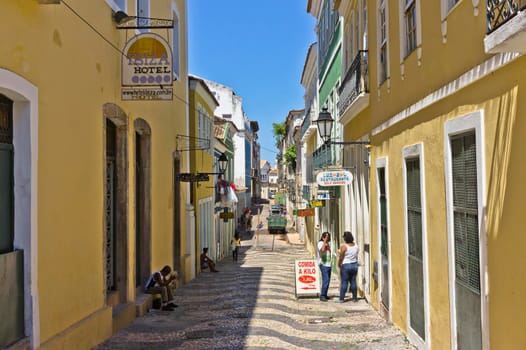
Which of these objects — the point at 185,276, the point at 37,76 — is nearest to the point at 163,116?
the point at 185,276

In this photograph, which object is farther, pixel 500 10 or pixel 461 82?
pixel 461 82

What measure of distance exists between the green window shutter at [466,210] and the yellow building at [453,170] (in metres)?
0.01

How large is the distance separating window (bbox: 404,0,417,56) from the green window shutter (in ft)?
7.74

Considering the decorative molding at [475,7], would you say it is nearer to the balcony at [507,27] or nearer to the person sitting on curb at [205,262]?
the balcony at [507,27]

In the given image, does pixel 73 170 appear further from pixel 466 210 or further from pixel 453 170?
pixel 466 210

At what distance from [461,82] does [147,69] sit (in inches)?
191

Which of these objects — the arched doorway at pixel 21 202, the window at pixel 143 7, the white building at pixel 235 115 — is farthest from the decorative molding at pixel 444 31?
the white building at pixel 235 115

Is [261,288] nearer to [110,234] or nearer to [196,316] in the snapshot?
[196,316]

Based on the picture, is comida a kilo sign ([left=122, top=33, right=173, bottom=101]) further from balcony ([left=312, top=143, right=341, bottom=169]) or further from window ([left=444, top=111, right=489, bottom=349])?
balcony ([left=312, top=143, right=341, bottom=169])

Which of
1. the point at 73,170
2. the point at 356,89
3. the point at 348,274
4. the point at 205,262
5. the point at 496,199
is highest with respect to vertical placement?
the point at 356,89

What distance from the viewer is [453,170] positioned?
6082 mm

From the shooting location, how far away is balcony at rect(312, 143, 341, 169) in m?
16.9

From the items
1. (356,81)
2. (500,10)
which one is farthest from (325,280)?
(500,10)

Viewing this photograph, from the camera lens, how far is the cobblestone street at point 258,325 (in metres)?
→ 8.20
